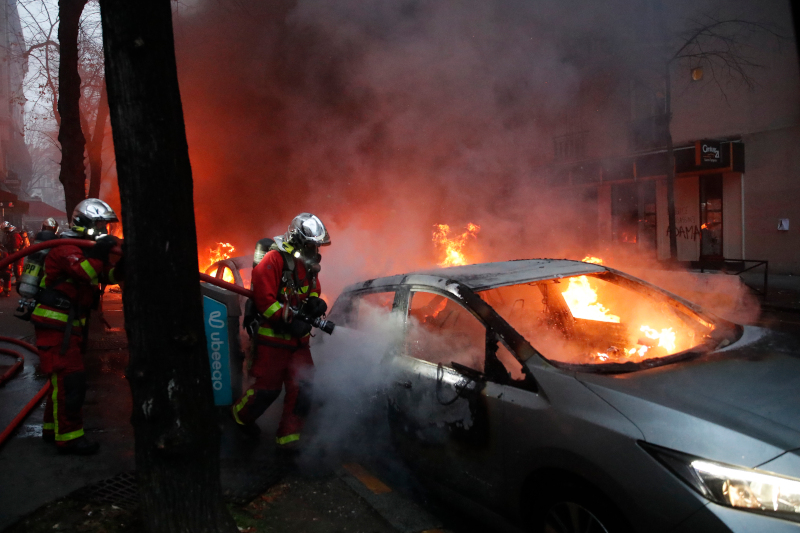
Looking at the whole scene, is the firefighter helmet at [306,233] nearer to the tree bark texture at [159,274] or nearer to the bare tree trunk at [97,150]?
the tree bark texture at [159,274]

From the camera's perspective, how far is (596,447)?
2.24m

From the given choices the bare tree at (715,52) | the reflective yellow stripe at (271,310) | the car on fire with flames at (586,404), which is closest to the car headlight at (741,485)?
the car on fire with flames at (586,404)

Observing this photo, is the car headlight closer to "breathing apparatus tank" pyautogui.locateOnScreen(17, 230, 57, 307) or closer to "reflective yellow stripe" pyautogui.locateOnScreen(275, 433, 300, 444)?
"reflective yellow stripe" pyautogui.locateOnScreen(275, 433, 300, 444)

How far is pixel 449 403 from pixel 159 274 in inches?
61.9

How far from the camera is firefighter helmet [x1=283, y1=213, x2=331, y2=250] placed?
4031mm

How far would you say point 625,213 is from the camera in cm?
1789

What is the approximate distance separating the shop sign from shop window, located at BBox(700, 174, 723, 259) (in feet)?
3.36

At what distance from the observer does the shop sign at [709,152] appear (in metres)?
14.5

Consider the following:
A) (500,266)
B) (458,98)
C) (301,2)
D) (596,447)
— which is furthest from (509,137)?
(596,447)

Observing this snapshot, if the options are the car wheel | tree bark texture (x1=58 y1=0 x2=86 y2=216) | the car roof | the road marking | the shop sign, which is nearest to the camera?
the car wheel

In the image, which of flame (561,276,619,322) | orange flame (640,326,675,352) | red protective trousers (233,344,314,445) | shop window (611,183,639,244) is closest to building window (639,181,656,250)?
shop window (611,183,639,244)

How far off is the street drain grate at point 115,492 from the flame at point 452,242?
730cm

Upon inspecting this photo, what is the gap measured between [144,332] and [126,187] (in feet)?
2.01

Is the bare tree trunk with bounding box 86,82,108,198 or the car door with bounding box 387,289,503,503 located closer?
the car door with bounding box 387,289,503,503
